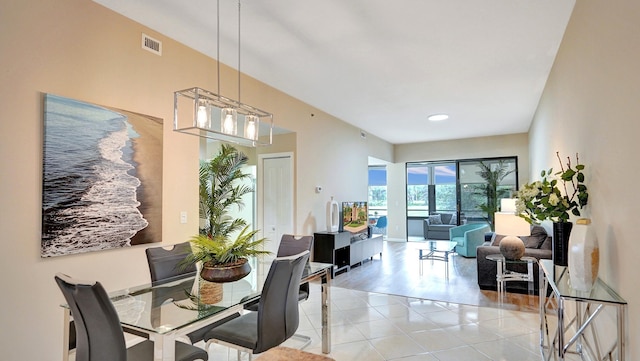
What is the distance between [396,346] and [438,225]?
24.1 ft

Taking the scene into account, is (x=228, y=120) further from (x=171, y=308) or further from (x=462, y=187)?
(x=462, y=187)

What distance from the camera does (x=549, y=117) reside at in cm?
458

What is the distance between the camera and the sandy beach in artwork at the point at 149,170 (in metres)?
3.13

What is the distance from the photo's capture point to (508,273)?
4695 millimetres

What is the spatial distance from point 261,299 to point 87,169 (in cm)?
181

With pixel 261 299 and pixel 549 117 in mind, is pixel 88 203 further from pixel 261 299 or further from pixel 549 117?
pixel 549 117

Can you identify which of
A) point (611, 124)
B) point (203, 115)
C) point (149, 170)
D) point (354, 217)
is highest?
point (203, 115)

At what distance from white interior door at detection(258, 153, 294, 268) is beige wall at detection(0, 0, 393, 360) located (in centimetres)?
200

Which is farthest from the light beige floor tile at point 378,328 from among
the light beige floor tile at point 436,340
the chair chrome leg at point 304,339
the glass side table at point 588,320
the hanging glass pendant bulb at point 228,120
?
the hanging glass pendant bulb at point 228,120

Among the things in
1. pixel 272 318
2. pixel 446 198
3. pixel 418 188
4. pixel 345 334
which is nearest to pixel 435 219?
pixel 446 198

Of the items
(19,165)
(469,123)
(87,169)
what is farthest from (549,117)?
(19,165)

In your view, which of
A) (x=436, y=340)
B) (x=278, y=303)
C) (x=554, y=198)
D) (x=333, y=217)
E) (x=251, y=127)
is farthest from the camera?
(x=333, y=217)

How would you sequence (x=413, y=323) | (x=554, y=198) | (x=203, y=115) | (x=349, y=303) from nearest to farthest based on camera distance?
(x=203, y=115) → (x=554, y=198) → (x=413, y=323) → (x=349, y=303)

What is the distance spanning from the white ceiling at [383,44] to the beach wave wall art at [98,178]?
98cm
